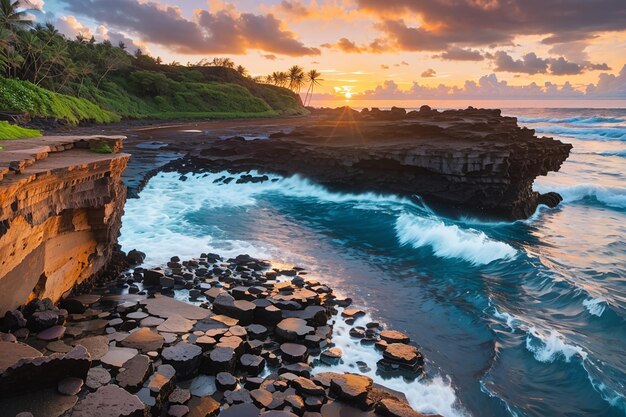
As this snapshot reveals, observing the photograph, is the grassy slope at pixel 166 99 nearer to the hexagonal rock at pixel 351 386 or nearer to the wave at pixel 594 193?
the hexagonal rock at pixel 351 386

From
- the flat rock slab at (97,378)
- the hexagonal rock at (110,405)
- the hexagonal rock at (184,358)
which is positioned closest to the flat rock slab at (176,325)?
the hexagonal rock at (184,358)

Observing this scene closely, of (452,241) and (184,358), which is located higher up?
(184,358)

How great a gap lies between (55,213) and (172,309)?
322 cm

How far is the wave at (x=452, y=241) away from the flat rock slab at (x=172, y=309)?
33.6 feet

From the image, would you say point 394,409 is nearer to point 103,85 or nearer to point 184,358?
point 184,358

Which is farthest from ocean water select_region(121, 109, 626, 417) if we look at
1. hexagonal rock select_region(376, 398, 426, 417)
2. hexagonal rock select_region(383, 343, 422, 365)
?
hexagonal rock select_region(376, 398, 426, 417)

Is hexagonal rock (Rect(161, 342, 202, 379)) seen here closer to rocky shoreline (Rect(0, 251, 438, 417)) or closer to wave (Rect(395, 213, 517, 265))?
rocky shoreline (Rect(0, 251, 438, 417))

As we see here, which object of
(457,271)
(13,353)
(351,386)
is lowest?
(457,271)

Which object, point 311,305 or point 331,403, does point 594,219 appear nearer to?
point 311,305

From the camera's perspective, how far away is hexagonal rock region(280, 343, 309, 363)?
8.66 metres

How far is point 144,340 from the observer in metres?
8.34

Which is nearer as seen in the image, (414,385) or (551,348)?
(414,385)

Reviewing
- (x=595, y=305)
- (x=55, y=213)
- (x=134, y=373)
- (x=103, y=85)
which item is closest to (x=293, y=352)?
(x=134, y=373)

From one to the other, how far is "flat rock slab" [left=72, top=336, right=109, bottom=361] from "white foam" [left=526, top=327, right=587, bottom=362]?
349 inches
